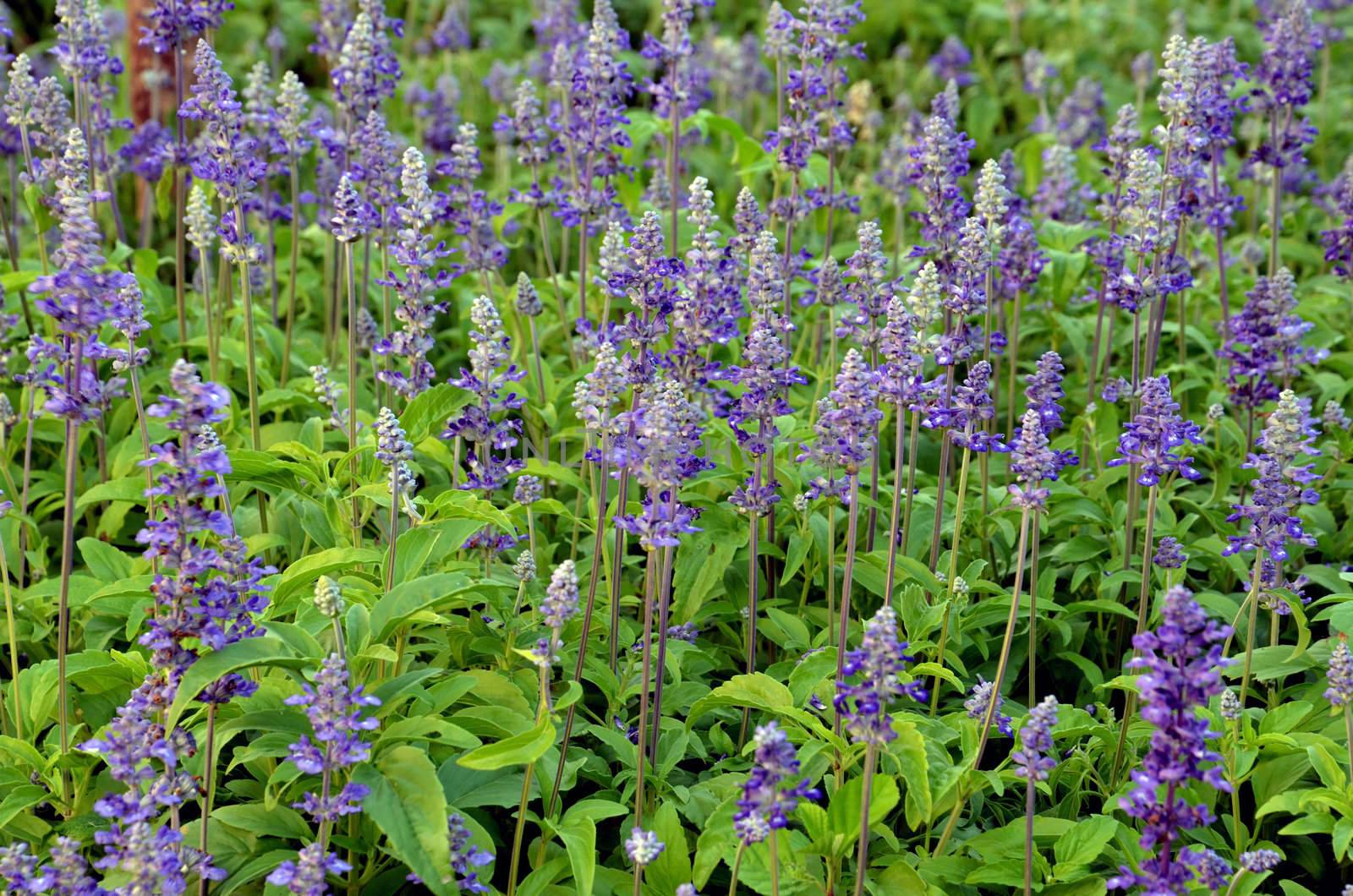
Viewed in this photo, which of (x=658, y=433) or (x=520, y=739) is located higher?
(x=658, y=433)

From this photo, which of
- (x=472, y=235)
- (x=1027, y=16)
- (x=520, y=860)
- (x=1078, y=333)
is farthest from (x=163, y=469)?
(x=1027, y=16)

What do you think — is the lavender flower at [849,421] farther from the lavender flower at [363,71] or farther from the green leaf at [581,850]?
the lavender flower at [363,71]

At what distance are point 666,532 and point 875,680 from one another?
2.46 feet

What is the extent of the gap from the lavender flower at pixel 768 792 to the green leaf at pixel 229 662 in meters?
1.25

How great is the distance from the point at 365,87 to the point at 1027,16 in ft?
29.0

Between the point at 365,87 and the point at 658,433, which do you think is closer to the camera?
the point at 658,433

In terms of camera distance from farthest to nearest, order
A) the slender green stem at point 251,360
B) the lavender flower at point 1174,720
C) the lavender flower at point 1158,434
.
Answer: the slender green stem at point 251,360, the lavender flower at point 1158,434, the lavender flower at point 1174,720

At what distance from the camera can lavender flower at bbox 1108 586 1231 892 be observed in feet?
11.2

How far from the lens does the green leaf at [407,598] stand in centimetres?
425

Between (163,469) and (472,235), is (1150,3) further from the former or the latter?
(163,469)

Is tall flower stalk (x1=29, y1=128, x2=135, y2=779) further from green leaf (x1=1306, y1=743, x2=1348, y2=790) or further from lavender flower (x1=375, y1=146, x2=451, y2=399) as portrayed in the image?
green leaf (x1=1306, y1=743, x2=1348, y2=790)

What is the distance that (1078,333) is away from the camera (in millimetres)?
7402

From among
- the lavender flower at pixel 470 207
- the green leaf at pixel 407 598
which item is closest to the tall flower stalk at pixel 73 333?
the green leaf at pixel 407 598

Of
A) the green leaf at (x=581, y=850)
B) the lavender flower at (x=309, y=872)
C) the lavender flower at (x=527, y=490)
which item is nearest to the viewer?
the lavender flower at (x=309, y=872)
